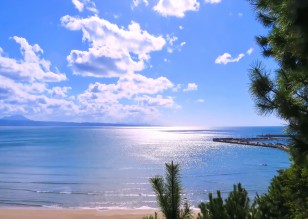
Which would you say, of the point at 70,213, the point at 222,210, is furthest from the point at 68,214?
the point at 222,210

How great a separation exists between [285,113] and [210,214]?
2.18m

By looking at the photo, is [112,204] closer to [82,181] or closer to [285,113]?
[82,181]

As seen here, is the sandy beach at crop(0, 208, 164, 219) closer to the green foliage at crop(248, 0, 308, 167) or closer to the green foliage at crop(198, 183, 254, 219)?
the green foliage at crop(198, 183, 254, 219)

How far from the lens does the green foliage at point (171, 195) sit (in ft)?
18.5

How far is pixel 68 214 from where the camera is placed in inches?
976

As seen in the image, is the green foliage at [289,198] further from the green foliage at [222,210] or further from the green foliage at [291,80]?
the green foliage at [222,210]

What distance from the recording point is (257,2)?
25.2ft

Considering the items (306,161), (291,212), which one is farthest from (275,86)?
(291,212)

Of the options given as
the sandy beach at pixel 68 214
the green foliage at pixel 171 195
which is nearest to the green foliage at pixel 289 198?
the green foliage at pixel 171 195

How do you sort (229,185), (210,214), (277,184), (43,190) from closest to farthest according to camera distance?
(210,214)
(277,184)
(43,190)
(229,185)

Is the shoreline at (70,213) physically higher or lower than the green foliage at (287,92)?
lower

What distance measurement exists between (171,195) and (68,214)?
21.1 meters

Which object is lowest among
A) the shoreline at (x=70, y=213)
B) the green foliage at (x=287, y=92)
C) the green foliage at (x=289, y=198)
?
the shoreline at (x=70, y=213)

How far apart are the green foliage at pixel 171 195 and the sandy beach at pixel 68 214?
19.0 meters
